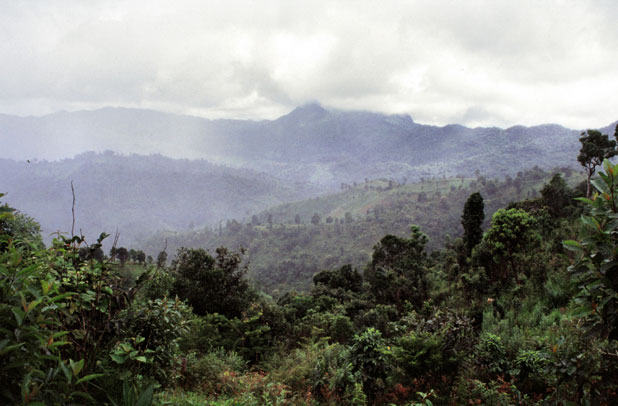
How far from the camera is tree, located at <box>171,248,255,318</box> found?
41.4ft

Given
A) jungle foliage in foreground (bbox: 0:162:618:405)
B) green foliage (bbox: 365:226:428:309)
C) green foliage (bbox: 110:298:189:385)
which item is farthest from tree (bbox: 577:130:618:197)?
green foliage (bbox: 110:298:189:385)

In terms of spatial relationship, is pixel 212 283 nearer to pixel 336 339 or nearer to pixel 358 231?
pixel 336 339

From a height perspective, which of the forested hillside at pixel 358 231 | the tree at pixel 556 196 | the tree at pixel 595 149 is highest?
the tree at pixel 595 149

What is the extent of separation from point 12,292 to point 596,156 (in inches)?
899

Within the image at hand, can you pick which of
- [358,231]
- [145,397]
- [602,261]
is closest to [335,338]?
[145,397]

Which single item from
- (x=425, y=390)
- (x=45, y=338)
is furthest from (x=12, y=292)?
(x=425, y=390)

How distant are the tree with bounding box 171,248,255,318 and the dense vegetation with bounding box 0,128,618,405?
0.48 m

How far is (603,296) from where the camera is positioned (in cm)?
205

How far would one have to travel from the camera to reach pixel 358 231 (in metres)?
100

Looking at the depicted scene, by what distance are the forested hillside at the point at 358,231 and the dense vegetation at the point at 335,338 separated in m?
48.8

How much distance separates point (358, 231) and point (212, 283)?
294ft

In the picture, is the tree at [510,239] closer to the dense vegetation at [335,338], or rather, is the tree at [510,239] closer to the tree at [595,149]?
the dense vegetation at [335,338]

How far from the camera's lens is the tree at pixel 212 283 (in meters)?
12.6

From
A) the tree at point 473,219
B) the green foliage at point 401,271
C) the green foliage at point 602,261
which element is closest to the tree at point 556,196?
the tree at point 473,219
